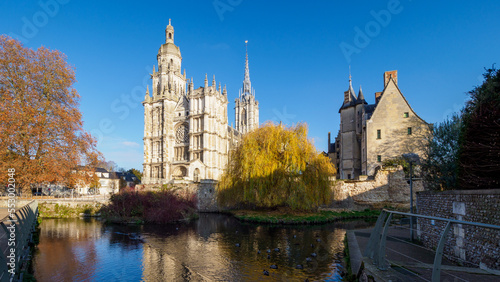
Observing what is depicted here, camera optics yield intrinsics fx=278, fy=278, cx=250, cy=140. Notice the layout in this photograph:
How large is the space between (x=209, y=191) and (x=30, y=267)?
71.2 ft

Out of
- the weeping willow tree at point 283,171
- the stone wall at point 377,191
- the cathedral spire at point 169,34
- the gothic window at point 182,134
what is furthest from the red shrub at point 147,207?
the cathedral spire at point 169,34

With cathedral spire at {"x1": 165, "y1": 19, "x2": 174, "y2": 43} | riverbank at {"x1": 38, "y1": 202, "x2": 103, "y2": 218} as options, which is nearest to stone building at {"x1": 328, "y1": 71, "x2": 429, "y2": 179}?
riverbank at {"x1": 38, "y1": 202, "x2": 103, "y2": 218}

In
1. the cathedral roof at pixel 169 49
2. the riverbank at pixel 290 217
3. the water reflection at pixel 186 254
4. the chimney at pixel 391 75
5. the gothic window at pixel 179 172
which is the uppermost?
the cathedral roof at pixel 169 49

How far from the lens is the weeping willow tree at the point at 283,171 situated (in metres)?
21.6

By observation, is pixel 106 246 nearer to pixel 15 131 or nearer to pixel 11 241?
pixel 11 241

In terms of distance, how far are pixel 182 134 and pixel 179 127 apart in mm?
1668

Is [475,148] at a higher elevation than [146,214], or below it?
higher

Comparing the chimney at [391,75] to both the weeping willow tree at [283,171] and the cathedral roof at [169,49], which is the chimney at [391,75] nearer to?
the weeping willow tree at [283,171]

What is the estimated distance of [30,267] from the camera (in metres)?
9.53

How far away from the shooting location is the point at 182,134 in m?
53.5

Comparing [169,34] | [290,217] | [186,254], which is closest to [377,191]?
[290,217]

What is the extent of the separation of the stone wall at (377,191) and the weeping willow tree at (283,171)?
19.5 ft

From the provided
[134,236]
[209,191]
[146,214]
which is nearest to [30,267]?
[134,236]

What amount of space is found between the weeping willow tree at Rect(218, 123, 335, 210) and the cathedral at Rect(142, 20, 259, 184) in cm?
2402
